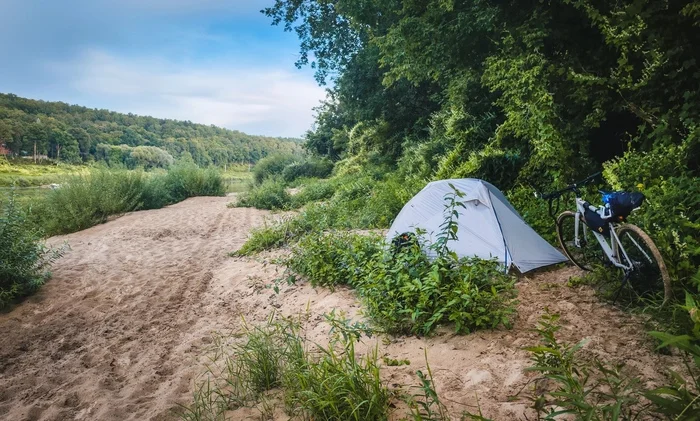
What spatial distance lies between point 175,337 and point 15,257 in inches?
120

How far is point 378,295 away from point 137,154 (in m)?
18.0

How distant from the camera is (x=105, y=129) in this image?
27672mm

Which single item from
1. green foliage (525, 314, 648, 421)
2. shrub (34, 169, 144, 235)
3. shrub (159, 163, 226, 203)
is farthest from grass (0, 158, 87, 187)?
green foliage (525, 314, 648, 421)

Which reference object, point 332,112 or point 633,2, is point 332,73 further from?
point 633,2

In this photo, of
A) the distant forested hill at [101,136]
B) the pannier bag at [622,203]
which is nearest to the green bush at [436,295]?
the pannier bag at [622,203]

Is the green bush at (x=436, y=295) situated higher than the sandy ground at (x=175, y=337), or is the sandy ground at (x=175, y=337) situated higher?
the green bush at (x=436, y=295)

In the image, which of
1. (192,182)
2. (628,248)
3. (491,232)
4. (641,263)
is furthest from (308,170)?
(641,263)

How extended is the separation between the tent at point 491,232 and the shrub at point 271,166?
16339 millimetres

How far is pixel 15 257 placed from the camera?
4.95 meters

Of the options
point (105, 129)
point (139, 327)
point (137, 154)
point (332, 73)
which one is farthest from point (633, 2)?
point (105, 129)

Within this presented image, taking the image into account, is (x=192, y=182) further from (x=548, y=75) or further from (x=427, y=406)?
(x=427, y=406)

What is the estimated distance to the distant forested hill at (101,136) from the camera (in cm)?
1920

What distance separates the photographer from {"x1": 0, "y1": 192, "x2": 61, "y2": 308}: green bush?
479 centimetres

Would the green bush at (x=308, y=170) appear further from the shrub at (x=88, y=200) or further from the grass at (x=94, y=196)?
the shrub at (x=88, y=200)
